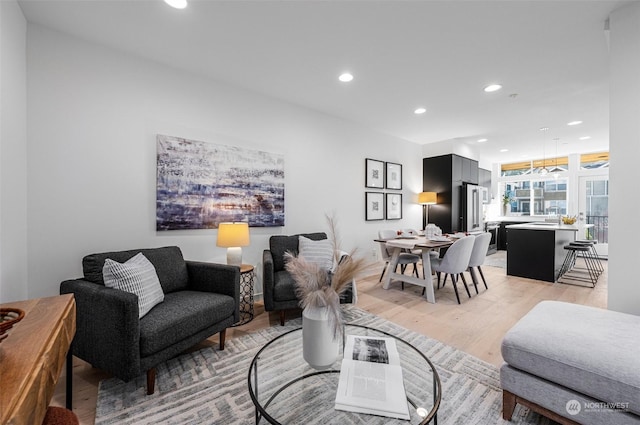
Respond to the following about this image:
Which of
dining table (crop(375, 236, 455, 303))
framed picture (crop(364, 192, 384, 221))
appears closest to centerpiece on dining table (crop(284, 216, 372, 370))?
dining table (crop(375, 236, 455, 303))

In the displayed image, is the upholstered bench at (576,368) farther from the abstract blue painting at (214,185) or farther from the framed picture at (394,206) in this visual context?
the framed picture at (394,206)

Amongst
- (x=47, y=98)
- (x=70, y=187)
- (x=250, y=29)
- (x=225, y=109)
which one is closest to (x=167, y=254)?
(x=70, y=187)

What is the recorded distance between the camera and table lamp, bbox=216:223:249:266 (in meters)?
2.66

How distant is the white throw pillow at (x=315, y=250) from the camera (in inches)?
119

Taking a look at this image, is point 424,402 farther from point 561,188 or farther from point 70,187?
point 561,188

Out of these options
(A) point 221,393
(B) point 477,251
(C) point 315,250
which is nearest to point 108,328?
(A) point 221,393

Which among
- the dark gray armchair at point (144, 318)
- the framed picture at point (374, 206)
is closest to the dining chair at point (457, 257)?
the framed picture at point (374, 206)

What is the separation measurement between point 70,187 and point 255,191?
1.62m

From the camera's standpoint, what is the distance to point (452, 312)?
3.00 m

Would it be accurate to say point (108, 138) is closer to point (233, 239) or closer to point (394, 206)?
point (233, 239)

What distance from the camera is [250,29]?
2188 mm

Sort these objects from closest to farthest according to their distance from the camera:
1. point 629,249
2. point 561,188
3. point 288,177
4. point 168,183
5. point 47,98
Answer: point 629,249, point 47,98, point 168,183, point 288,177, point 561,188

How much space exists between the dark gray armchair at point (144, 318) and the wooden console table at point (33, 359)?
0.88 feet

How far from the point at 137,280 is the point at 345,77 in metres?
2.68
